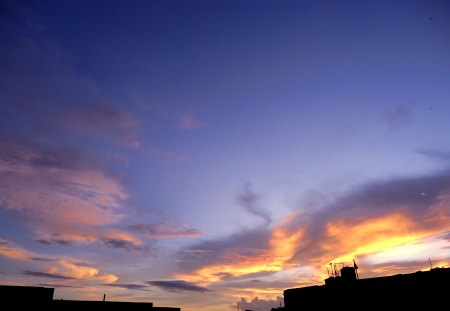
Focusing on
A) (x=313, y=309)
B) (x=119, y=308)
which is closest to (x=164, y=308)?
(x=119, y=308)

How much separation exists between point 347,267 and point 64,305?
35366 mm

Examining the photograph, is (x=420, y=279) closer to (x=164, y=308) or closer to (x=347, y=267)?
(x=347, y=267)

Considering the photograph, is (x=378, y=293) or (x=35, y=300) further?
(x=35, y=300)

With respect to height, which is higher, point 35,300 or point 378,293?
point 35,300

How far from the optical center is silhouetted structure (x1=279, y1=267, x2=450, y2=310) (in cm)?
3039

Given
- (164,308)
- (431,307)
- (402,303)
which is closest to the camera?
(431,307)

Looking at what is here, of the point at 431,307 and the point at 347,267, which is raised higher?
the point at 347,267

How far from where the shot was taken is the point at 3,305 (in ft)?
115

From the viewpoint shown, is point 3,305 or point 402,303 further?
point 3,305

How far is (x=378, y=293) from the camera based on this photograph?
3406 centimetres

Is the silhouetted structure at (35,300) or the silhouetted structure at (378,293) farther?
the silhouetted structure at (35,300)

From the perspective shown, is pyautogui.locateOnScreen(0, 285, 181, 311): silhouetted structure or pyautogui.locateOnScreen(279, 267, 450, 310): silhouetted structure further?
pyautogui.locateOnScreen(0, 285, 181, 311): silhouetted structure

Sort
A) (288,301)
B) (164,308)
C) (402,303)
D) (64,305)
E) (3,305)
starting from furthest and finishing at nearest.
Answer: (164,308), (288,301), (64,305), (3,305), (402,303)

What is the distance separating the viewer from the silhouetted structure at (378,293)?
30391 mm
